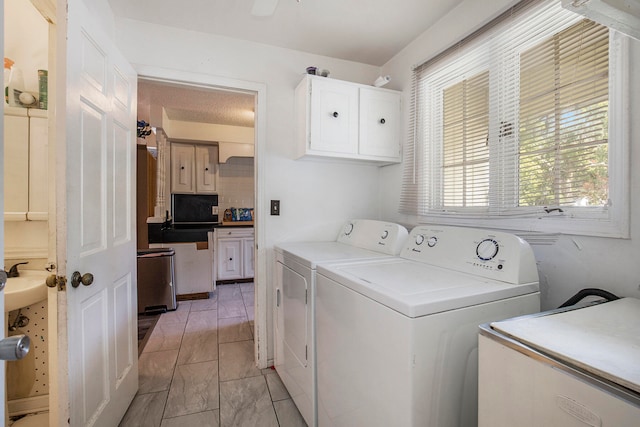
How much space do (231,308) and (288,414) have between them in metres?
1.89

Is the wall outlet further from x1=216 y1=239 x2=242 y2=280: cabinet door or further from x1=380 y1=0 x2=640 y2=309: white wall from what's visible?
x1=216 y1=239 x2=242 y2=280: cabinet door

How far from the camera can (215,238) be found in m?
4.20

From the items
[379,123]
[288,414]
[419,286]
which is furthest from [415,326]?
[379,123]

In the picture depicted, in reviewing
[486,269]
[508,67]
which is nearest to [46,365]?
[486,269]

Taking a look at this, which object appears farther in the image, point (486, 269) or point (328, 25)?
point (328, 25)

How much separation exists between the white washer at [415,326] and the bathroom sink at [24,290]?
1.35 m

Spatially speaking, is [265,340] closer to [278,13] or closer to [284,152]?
[284,152]

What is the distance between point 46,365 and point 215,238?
2644mm

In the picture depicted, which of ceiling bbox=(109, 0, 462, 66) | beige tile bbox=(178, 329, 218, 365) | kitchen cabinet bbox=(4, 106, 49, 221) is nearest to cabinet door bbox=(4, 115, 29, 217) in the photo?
kitchen cabinet bbox=(4, 106, 49, 221)

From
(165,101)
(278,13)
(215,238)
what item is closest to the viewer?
(278,13)

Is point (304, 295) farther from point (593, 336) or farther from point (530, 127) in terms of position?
point (530, 127)

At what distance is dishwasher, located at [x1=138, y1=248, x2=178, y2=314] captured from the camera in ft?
10.3

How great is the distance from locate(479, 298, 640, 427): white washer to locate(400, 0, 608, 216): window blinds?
24.9 inches

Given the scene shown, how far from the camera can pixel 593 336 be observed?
0.73 metres
